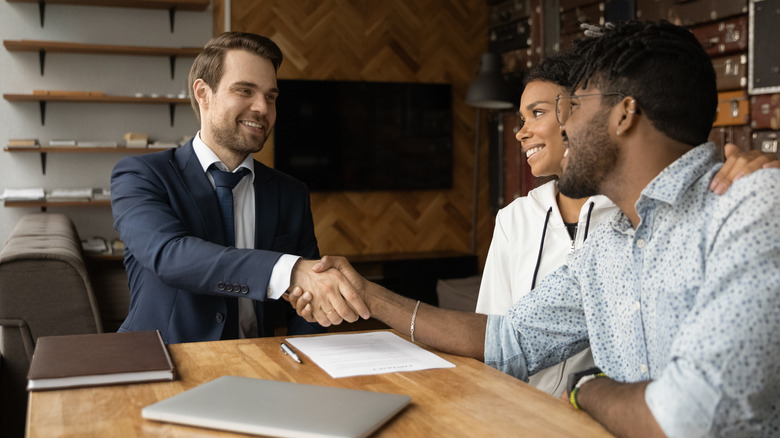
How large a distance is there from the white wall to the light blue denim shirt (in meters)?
4.42

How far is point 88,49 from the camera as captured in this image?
4.92 metres

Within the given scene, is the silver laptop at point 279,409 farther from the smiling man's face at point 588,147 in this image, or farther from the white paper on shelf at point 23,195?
the white paper on shelf at point 23,195

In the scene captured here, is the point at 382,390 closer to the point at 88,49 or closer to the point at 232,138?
the point at 232,138

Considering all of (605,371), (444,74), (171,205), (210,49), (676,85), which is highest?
(444,74)

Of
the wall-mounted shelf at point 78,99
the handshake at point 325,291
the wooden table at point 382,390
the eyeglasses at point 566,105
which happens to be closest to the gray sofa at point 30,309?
the handshake at point 325,291

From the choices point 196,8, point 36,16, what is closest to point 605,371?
point 196,8

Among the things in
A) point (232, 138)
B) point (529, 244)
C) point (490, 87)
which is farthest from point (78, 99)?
point (529, 244)

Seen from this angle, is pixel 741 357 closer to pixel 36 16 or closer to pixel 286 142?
pixel 286 142

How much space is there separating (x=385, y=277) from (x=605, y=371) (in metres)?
4.29

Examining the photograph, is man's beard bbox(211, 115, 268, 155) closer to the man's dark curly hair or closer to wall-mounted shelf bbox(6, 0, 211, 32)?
the man's dark curly hair

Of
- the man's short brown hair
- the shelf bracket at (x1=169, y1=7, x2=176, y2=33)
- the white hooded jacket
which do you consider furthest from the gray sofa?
the shelf bracket at (x1=169, y1=7, x2=176, y2=33)

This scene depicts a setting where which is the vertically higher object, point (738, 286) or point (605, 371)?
point (738, 286)

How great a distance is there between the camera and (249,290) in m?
1.72

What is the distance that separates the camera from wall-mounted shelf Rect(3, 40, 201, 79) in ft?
15.8
